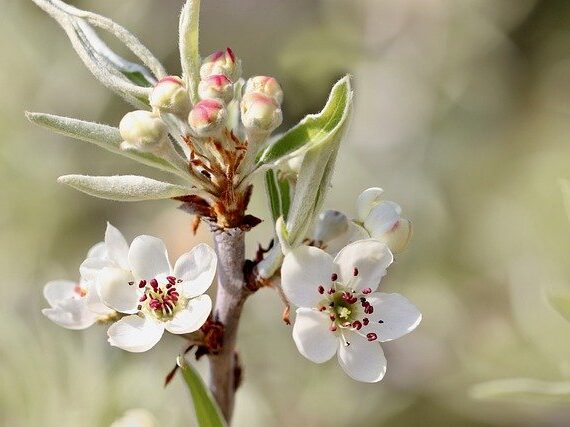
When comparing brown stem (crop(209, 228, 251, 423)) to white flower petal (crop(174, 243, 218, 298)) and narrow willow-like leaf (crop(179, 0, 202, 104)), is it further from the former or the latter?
narrow willow-like leaf (crop(179, 0, 202, 104))

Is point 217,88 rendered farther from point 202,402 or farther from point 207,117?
point 202,402

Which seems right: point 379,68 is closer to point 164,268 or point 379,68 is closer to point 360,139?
point 360,139

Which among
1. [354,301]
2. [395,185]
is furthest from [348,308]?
[395,185]

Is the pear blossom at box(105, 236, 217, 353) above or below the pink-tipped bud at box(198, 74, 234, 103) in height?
below

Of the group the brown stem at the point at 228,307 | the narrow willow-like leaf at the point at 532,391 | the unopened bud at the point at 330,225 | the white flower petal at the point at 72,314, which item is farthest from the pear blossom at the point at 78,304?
the narrow willow-like leaf at the point at 532,391

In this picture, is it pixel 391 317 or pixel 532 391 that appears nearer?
pixel 391 317

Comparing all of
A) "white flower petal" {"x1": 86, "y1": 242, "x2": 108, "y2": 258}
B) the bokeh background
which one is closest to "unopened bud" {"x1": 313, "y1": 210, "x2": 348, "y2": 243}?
"white flower petal" {"x1": 86, "y1": 242, "x2": 108, "y2": 258}

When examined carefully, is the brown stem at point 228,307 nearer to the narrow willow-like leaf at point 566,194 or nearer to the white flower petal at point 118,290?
the white flower petal at point 118,290
